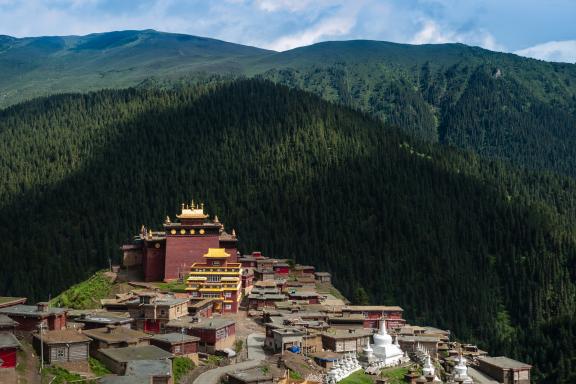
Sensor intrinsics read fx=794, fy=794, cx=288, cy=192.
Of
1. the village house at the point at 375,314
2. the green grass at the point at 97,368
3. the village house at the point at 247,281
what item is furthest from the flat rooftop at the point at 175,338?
the village house at the point at 247,281

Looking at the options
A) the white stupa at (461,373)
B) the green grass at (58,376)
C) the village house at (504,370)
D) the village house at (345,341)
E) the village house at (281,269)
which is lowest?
the village house at (504,370)

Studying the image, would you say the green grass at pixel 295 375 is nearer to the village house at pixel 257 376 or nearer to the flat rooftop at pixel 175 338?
the village house at pixel 257 376

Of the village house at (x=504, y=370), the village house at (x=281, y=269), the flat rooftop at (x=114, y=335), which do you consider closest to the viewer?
the flat rooftop at (x=114, y=335)

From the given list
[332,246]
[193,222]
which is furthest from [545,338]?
[193,222]

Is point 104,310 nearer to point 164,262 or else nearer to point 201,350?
point 201,350

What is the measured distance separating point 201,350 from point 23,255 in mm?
107769

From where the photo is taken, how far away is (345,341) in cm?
9062

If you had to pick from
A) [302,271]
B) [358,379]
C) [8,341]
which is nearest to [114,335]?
[8,341]

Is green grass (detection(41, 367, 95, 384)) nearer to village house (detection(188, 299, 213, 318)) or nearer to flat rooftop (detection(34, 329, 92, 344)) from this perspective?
flat rooftop (detection(34, 329, 92, 344))

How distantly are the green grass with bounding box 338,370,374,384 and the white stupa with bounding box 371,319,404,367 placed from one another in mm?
6344

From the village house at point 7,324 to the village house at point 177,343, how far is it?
13.2 m

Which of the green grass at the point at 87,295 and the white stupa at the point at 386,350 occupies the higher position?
the green grass at the point at 87,295

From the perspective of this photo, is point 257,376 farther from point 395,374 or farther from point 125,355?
point 395,374

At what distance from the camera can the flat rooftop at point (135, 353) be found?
68062mm
